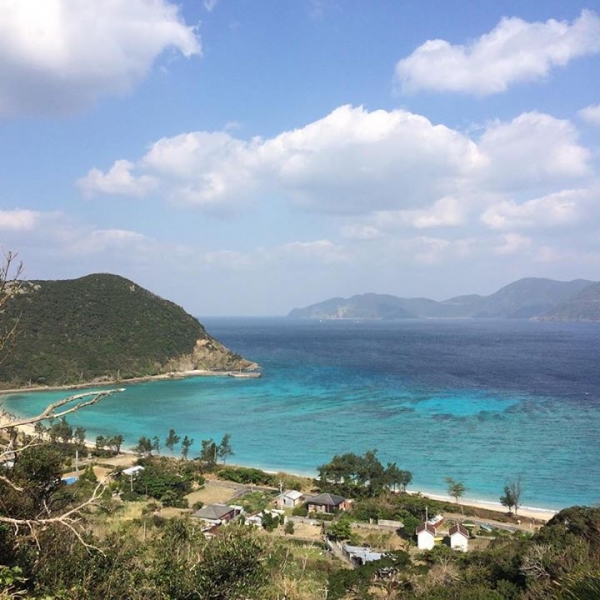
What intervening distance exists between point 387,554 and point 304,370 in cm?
5764

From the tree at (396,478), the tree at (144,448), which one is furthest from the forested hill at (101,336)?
the tree at (396,478)

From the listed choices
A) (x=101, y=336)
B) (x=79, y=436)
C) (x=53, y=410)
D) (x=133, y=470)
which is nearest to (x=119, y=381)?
(x=101, y=336)

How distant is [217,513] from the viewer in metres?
21.5

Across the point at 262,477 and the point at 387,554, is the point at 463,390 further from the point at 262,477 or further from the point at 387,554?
the point at 387,554

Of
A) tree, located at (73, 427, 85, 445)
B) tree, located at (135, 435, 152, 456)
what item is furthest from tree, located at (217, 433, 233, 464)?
tree, located at (73, 427, 85, 445)

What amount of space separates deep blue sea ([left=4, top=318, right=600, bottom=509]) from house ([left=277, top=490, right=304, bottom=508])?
20.7ft

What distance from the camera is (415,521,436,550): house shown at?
18984 millimetres

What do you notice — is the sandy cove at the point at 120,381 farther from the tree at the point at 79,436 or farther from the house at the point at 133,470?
the house at the point at 133,470

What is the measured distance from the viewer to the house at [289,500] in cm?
2438

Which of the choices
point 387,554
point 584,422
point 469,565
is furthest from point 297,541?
point 584,422

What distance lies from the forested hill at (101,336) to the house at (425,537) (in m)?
53.1

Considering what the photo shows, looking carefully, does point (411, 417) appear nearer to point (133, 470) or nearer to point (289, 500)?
point (289, 500)

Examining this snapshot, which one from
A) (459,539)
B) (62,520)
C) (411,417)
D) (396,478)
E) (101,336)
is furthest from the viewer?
(101,336)

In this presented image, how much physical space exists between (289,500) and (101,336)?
190ft
